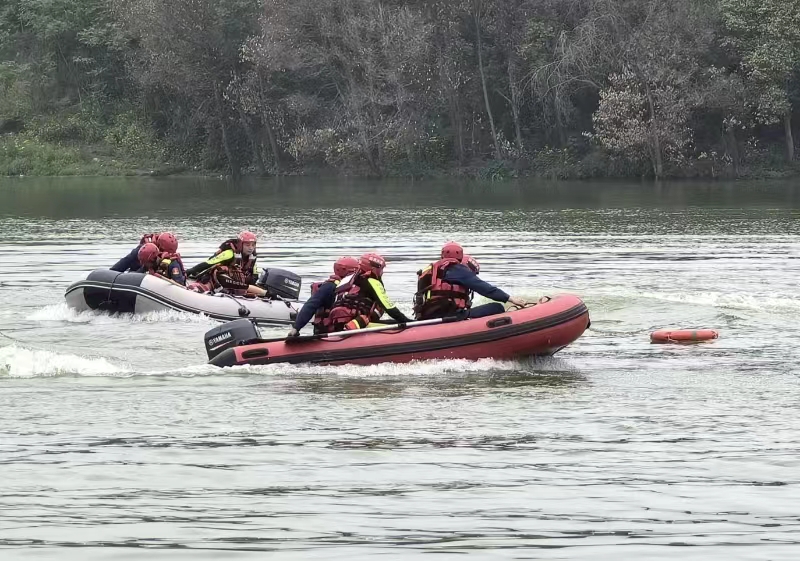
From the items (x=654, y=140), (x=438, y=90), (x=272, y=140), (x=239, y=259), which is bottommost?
(x=239, y=259)

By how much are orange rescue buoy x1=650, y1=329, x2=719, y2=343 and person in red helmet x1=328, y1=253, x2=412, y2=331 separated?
3888 millimetres

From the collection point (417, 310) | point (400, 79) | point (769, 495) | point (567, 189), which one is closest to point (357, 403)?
point (417, 310)

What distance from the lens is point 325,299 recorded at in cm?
1648

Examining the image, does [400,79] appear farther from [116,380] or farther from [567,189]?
[116,380]

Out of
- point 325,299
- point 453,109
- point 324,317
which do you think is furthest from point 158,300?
point 453,109

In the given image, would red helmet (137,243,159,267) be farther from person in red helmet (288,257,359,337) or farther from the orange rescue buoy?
the orange rescue buoy

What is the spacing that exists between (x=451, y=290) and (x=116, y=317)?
645cm

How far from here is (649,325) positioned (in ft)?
66.0

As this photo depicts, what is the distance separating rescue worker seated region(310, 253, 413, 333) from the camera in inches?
647

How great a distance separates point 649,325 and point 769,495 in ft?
30.7

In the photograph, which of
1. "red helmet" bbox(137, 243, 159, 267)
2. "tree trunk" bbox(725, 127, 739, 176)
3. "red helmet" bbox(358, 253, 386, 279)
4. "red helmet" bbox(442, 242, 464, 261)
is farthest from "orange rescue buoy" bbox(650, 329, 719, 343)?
"tree trunk" bbox(725, 127, 739, 176)

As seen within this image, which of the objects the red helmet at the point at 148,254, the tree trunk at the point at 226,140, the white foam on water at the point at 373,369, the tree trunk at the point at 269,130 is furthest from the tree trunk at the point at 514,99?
the white foam on water at the point at 373,369

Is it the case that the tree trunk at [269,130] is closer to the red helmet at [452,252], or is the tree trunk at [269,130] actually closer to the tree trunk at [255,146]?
the tree trunk at [255,146]

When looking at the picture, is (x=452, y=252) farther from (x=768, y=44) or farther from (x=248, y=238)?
(x=768, y=44)
